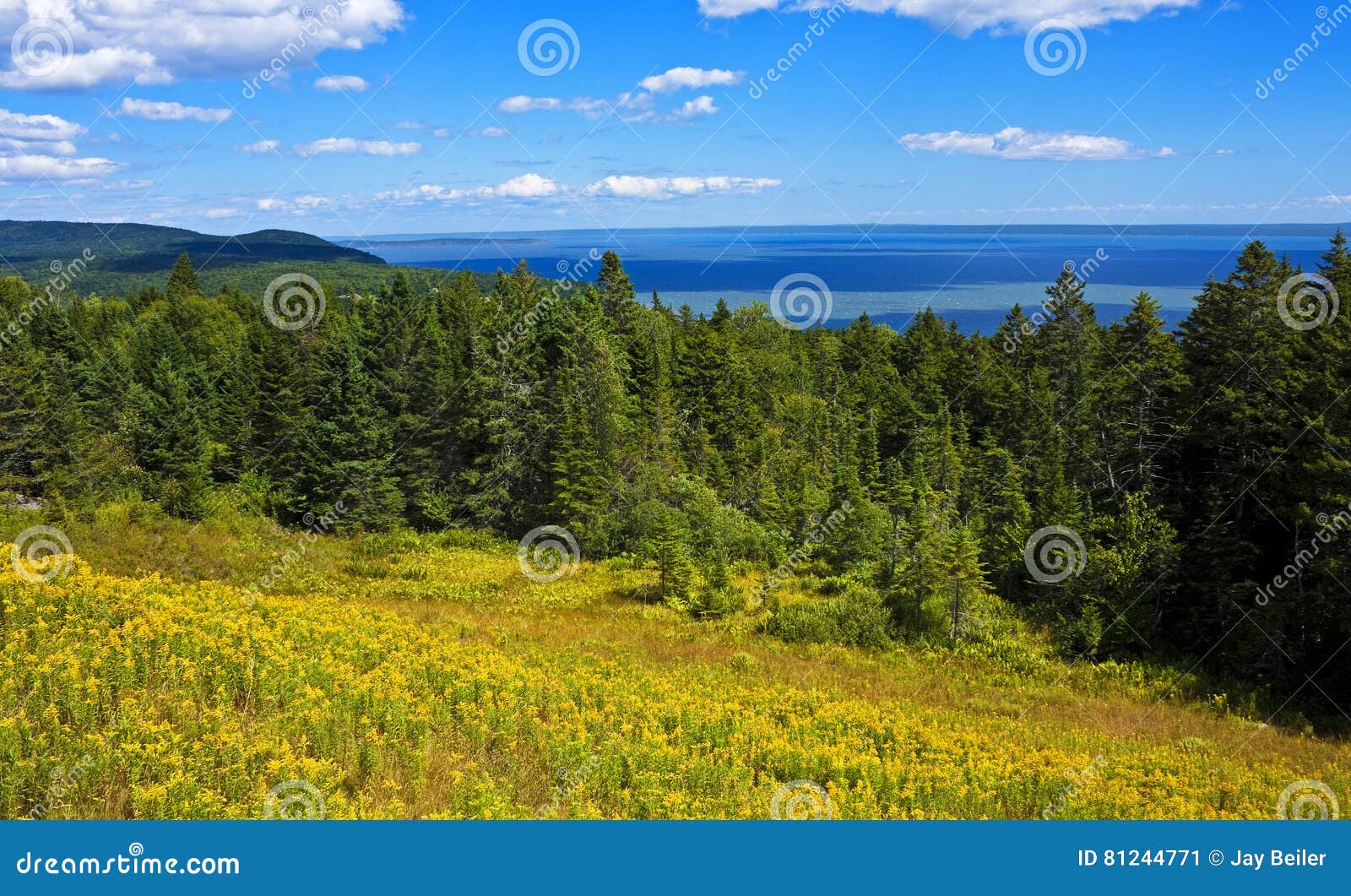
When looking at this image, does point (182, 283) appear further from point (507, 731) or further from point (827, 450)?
point (507, 731)

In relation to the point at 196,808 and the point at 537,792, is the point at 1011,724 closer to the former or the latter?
the point at 537,792

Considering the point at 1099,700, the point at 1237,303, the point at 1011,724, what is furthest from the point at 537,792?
the point at 1237,303

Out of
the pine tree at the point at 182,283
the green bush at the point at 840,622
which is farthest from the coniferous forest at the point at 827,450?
the pine tree at the point at 182,283

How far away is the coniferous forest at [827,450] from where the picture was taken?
24.4 m

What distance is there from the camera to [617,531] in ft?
127

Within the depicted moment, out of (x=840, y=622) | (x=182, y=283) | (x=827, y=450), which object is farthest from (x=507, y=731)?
(x=182, y=283)

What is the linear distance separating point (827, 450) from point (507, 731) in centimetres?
3834

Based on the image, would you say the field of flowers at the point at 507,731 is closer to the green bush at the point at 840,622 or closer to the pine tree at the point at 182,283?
the green bush at the point at 840,622

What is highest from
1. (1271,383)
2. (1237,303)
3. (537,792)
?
(1237,303)

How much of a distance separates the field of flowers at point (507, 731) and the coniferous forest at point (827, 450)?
504cm

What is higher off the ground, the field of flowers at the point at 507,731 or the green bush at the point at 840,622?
the field of flowers at the point at 507,731

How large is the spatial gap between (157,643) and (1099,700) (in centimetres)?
→ 2305

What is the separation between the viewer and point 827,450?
154 ft

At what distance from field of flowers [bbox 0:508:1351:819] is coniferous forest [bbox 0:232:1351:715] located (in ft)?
16.5
